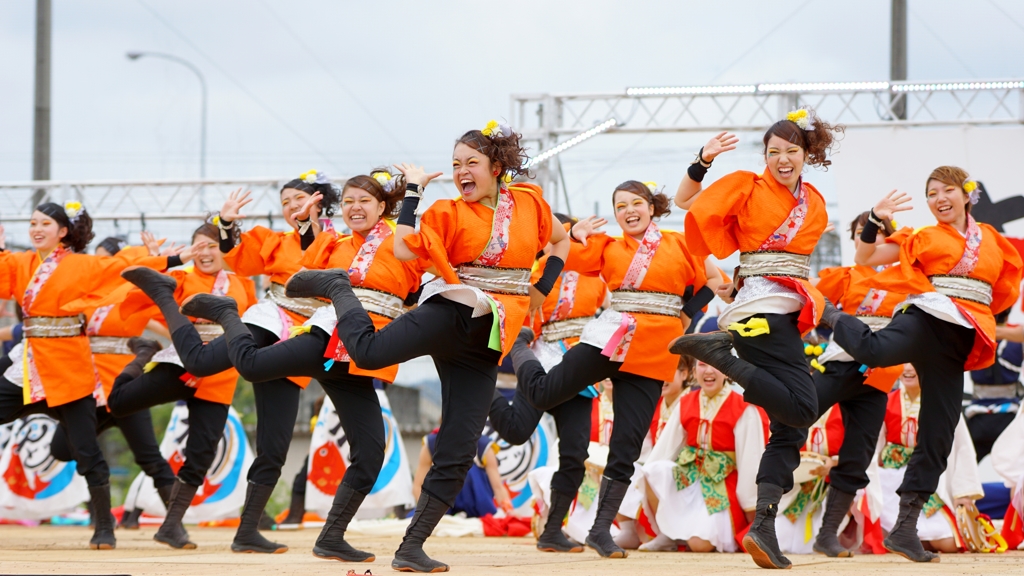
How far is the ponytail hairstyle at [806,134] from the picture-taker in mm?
4562

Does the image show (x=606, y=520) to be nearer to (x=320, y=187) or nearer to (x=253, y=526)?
(x=253, y=526)

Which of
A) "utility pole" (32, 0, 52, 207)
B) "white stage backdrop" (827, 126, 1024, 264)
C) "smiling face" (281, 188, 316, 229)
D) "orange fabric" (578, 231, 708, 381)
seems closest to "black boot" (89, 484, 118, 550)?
"smiling face" (281, 188, 316, 229)

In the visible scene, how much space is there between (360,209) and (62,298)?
A: 177 centimetres

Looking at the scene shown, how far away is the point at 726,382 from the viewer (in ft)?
20.5

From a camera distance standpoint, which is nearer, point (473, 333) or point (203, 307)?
point (473, 333)

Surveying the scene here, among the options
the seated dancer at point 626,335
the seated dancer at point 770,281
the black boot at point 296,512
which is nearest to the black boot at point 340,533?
the seated dancer at point 626,335

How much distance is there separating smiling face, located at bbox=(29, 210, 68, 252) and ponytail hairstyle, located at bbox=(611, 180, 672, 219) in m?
2.86

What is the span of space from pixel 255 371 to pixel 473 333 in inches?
44.3

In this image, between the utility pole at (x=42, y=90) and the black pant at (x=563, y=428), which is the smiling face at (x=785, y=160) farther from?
the utility pole at (x=42, y=90)

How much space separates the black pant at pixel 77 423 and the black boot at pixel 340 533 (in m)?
1.52

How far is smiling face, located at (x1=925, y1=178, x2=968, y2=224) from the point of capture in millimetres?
5121

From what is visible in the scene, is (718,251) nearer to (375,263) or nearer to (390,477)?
(375,263)

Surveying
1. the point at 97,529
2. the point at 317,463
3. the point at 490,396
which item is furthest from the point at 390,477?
the point at 490,396

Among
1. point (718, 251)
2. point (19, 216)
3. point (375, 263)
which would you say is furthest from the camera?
point (19, 216)
